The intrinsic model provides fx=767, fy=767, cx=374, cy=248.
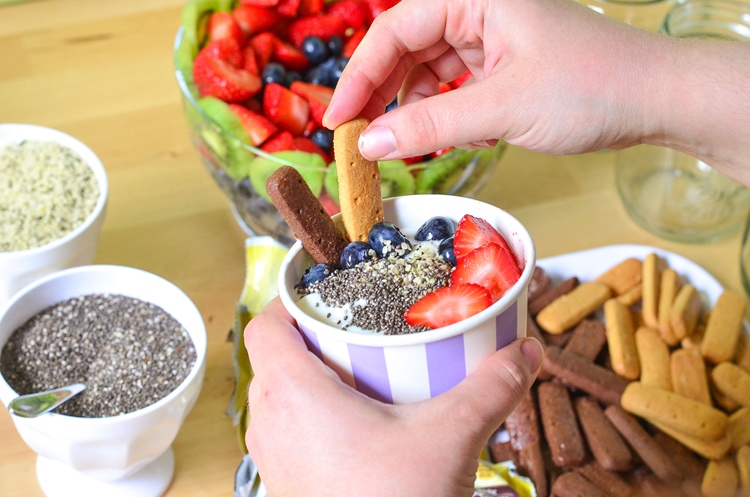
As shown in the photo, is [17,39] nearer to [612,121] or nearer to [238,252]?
[238,252]

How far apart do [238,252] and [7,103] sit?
0.63m

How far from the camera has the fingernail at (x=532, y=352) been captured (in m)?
0.72

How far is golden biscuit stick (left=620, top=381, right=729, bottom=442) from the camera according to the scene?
41.9 inches

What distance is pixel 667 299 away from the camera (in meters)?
1.21

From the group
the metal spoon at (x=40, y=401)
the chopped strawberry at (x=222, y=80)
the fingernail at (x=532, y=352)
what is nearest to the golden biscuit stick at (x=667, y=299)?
the fingernail at (x=532, y=352)

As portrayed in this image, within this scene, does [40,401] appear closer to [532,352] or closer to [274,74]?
[532,352]

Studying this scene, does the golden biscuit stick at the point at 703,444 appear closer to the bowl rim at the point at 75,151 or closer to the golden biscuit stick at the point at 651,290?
the golden biscuit stick at the point at 651,290

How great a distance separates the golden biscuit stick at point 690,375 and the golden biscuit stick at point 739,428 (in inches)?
1.5

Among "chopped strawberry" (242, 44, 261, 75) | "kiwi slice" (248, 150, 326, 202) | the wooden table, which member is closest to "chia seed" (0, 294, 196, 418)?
the wooden table

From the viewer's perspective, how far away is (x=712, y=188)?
1.41m

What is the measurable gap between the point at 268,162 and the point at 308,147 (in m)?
0.09

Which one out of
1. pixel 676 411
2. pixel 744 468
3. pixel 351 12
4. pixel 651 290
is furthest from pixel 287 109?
pixel 744 468

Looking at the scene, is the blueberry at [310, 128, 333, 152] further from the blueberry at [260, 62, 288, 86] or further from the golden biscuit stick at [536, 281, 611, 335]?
the golden biscuit stick at [536, 281, 611, 335]

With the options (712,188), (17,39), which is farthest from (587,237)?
(17,39)
